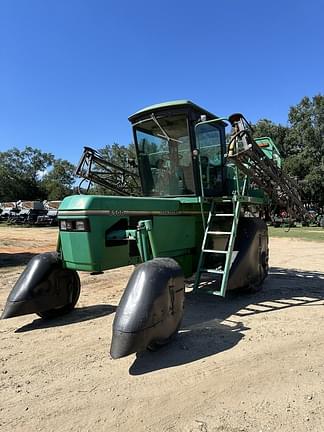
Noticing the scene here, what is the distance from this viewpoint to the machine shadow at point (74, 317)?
17.0ft

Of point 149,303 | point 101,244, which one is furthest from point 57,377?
point 101,244

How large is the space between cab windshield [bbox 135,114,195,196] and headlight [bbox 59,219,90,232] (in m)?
2.09

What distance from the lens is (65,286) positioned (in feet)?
18.2

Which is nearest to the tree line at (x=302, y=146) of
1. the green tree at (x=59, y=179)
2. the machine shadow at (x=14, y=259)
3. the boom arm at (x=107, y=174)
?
the green tree at (x=59, y=179)

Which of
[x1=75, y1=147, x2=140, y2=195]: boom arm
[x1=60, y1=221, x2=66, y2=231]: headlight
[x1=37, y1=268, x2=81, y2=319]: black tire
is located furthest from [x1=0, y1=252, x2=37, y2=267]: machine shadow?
[x1=60, y1=221, x2=66, y2=231]: headlight

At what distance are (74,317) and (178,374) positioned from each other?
2.42 metres

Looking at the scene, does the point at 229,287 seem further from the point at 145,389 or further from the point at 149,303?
the point at 145,389

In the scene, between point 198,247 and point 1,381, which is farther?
point 198,247

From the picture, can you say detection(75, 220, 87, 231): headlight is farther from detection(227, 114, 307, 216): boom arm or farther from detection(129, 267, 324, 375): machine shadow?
detection(227, 114, 307, 216): boom arm

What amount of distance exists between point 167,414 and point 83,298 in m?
4.07

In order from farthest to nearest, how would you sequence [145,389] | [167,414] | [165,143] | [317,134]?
[317,134], [165,143], [145,389], [167,414]

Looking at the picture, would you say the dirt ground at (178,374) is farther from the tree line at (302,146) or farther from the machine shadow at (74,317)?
the tree line at (302,146)

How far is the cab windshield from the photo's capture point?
6.15 meters

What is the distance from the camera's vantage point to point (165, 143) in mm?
6410
